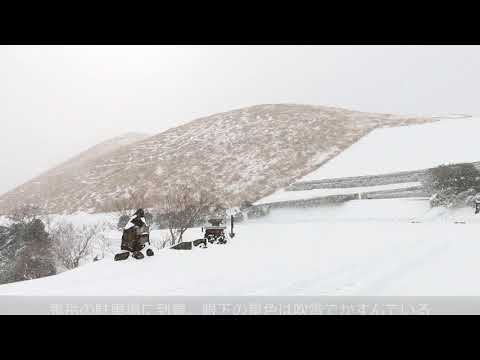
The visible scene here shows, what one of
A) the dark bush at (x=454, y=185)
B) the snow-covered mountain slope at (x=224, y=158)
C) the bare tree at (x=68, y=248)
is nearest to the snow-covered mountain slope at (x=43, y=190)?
Answer: the snow-covered mountain slope at (x=224, y=158)

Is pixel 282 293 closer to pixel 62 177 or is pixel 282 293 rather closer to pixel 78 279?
pixel 78 279

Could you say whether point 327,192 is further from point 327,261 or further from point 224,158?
point 224,158

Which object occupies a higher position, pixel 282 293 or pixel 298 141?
pixel 298 141

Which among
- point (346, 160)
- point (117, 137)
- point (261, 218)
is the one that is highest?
point (117, 137)

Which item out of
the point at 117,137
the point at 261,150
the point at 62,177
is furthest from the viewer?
the point at 117,137

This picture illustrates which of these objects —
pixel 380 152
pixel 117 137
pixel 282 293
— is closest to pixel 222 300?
pixel 282 293

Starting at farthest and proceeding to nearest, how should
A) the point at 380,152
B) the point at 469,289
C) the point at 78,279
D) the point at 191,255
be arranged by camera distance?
the point at 380,152 < the point at 191,255 < the point at 78,279 < the point at 469,289

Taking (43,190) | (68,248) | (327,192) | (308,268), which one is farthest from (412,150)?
(43,190)

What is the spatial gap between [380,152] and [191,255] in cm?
1871

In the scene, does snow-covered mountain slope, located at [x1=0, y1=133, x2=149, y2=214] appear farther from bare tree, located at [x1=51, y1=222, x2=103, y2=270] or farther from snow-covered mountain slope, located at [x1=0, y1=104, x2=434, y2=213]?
bare tree, located at [x1=51, y1=222, x2=103, y2=270]

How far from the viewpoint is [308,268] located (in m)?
9.69

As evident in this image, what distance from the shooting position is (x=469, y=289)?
7859 mm

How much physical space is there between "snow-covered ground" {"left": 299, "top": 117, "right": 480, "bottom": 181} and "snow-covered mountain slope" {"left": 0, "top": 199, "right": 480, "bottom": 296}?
591 centimetres

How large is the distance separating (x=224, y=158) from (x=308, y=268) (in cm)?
3423
